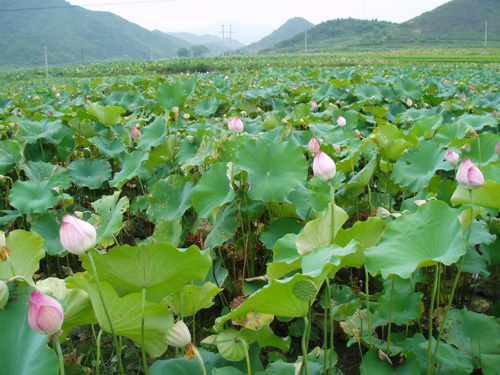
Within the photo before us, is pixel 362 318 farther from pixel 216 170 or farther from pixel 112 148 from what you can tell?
pixel 112 148

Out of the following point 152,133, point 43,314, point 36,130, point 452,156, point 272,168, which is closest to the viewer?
point 43,314

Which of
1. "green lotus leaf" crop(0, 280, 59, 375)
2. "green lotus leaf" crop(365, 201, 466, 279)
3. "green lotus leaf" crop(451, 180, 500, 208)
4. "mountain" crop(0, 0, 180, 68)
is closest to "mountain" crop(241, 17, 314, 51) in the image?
"mountain" crop(0, 0, 180, 68)

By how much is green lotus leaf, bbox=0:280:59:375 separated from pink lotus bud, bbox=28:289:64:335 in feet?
0.13

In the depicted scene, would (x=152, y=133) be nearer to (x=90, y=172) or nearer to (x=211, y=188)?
(x=90, y=172)

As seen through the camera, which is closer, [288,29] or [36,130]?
[36,130]

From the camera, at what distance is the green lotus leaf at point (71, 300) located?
2.59 feet

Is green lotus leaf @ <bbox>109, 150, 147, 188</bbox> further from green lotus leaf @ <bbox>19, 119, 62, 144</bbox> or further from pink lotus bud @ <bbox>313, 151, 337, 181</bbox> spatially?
pink lotus bud @ <bbox>313, 151, 337, 181</bbox>

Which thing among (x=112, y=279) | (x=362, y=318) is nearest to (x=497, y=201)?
(x=362, y=318)

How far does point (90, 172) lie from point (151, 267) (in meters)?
1.55

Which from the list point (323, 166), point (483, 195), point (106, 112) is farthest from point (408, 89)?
point (323, 166)

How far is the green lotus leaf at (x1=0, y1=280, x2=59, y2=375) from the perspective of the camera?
1.98 feet

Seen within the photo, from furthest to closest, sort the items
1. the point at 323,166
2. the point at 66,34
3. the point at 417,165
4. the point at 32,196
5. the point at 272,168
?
the point at 66,34, the point at 32,196, the point at 417,165, the point at 272,168, the point at 323,166

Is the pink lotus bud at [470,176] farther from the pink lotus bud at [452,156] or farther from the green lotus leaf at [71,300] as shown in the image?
the green lotus leaf at [71,300]

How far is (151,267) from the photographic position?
75cm
